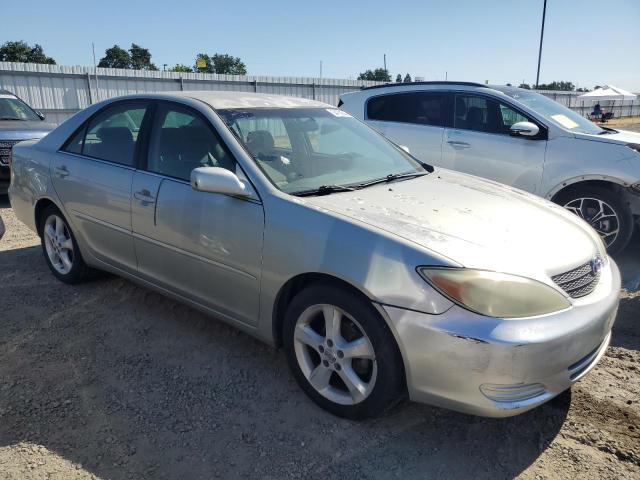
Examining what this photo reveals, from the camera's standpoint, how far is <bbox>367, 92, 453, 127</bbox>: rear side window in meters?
6.23

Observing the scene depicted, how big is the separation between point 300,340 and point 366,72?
73.9 m

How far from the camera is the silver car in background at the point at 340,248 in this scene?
218 centimetres

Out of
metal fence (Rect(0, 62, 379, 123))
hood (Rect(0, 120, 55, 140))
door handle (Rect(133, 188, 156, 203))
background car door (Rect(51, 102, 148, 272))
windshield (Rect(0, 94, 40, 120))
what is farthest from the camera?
metal fence (Rect(0, 62, 379, 123))

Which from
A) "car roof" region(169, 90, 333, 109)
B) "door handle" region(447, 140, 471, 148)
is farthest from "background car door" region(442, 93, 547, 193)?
Answer: "car roof" region(169, 90, 333, 109)

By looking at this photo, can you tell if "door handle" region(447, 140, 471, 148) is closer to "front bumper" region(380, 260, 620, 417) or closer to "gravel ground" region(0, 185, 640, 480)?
"gravel ground" region(0, 185, 640, 480)

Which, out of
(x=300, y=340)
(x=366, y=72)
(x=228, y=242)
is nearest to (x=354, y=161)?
(x=228, y=242)

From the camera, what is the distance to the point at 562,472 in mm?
2252

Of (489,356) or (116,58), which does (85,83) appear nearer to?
(489,356)

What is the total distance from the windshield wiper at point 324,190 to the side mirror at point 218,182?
0.30 m

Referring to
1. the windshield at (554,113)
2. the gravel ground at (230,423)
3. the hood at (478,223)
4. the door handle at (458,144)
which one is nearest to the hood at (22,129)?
the gravel ground at (230,423)

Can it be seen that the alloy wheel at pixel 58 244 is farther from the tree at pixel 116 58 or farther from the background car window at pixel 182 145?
the tree at pixel 116 58

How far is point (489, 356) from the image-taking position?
6.88 feet

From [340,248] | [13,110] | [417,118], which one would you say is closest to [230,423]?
[340,248]

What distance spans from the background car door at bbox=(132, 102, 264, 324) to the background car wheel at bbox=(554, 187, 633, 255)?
13.1 ft
